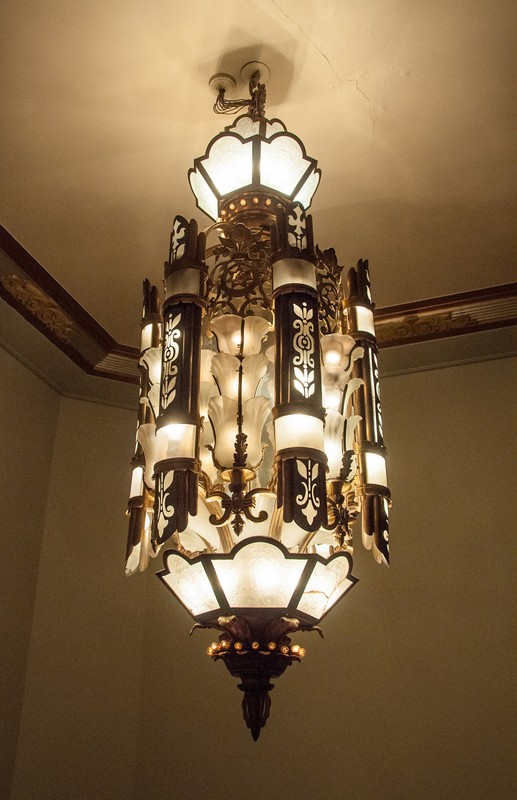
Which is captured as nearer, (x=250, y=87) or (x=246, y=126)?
(x=246, y=126)

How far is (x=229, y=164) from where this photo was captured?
7.25 ft

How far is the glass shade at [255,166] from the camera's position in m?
2.18

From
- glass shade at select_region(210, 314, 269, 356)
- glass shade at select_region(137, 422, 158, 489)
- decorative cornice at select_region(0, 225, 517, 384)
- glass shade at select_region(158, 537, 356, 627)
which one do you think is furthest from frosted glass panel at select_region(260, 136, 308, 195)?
decorative cornice at select_region(0, 225, 517, 384)

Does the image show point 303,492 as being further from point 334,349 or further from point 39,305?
point 39,305

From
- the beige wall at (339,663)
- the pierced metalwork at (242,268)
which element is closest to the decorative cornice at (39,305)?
the beige wall at (339,663)

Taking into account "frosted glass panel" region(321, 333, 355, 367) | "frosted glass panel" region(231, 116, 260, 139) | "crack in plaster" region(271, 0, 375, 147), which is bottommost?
"frosted glass panel" region(321, 333, 355, 367)

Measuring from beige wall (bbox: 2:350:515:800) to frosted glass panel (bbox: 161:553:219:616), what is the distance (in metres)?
1.85

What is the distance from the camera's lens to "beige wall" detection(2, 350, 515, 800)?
3.20 m

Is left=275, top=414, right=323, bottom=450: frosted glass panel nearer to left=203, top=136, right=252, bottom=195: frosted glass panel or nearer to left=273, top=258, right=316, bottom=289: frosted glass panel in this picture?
left=273, top=258, right=316, bottom=289: frosted glass panel

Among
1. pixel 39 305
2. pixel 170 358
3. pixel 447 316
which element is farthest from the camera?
pixel 447 316

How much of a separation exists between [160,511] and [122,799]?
2.40m

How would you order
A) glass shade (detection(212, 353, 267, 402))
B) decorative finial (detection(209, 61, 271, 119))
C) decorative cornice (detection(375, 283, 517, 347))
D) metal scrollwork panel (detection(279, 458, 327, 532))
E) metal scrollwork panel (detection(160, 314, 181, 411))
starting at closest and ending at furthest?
1. metal scrollwork panel (detection(279, 458, 327, 532))
2. metal scrollwork panel (detection(160, 314, 181, 411))
3. glass shade (detection(212, 353, 267, 402))
4. decorative finial (detection(209, 61, 271, 119))
5. decorative cornice (detection(375, 283, 517, 347))

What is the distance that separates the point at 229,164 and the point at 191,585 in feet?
4.04

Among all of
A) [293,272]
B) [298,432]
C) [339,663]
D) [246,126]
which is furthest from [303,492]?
[339,663]
